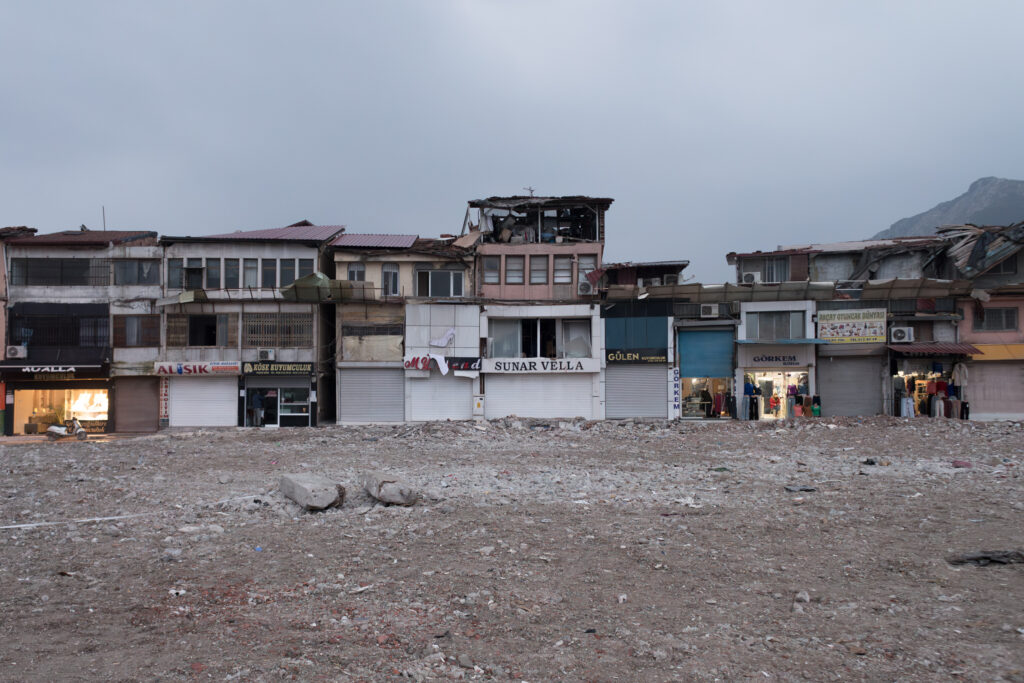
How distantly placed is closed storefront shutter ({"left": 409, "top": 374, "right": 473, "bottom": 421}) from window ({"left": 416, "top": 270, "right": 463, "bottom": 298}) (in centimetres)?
454

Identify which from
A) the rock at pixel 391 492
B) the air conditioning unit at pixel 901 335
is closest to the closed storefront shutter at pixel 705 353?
the air conditioning unit at pixel 901 335

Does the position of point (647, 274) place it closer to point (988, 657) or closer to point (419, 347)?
point (419, 347)

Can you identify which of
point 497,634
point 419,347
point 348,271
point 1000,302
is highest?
point 348,271

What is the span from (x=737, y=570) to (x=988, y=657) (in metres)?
3.20

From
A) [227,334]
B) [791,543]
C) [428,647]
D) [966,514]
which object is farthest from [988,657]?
[227,334]

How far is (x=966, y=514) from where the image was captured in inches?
452

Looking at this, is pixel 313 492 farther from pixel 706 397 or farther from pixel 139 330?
pixel 139 330

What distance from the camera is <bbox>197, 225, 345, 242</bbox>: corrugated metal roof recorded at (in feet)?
107

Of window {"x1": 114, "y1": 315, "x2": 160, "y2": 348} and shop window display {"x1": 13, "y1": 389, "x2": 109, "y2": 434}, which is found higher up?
window {"x1": 114, "y1": 315, "x2": 160, "y2": 348}

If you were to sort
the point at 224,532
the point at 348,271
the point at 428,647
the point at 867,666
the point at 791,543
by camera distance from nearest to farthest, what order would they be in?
1. the point at 867,666
2. the point at 428,647
3. the point at 791,543
4. the point at 224,532
5. the point at 348,271

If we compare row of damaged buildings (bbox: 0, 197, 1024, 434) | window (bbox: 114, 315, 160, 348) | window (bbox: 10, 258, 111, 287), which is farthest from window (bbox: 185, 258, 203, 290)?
window (bbox: 10, 258, 111, 287)

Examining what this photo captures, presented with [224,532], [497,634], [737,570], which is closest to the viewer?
[497,634]

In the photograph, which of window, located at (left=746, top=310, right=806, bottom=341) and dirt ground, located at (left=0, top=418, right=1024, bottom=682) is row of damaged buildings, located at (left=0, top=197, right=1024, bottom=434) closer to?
window, located at (left=746, top=310, right=806, bottom=341)

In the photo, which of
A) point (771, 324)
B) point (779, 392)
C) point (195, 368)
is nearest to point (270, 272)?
point (195, 368)
